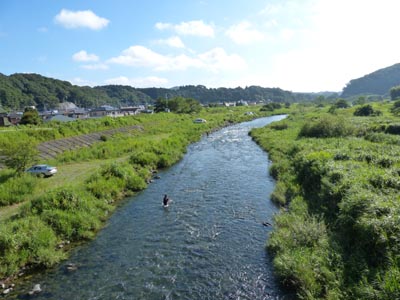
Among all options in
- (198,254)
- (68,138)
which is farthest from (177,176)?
(68,138)

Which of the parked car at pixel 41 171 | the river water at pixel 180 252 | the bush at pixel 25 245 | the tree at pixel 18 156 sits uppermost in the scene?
the tree at pixel 18 156

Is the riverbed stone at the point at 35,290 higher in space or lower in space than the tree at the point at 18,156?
lower

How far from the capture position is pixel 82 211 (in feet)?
62.8

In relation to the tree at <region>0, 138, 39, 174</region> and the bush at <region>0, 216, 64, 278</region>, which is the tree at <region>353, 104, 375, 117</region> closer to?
the tree at <region>0, 138, 39, 174</region>

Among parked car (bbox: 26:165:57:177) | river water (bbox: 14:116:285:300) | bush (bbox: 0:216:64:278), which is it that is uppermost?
parked car (bbox: 26:165:57:177)

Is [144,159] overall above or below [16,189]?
below

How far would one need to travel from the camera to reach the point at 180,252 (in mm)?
15602

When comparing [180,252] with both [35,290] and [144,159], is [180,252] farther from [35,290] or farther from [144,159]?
[144,159]

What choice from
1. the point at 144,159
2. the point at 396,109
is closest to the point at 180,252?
the point at 144,159

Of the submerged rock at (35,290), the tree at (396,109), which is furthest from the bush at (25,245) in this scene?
the tree at (396,109)

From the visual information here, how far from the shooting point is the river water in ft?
41.3

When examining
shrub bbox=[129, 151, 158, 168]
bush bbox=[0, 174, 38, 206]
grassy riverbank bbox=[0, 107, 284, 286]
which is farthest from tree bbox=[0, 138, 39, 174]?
shrub bbox=[129, 151, 158, 168]

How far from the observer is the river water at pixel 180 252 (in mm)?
12602

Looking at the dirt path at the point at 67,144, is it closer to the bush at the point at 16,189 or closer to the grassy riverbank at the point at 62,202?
the grassy riverbank at the point at 62,202
